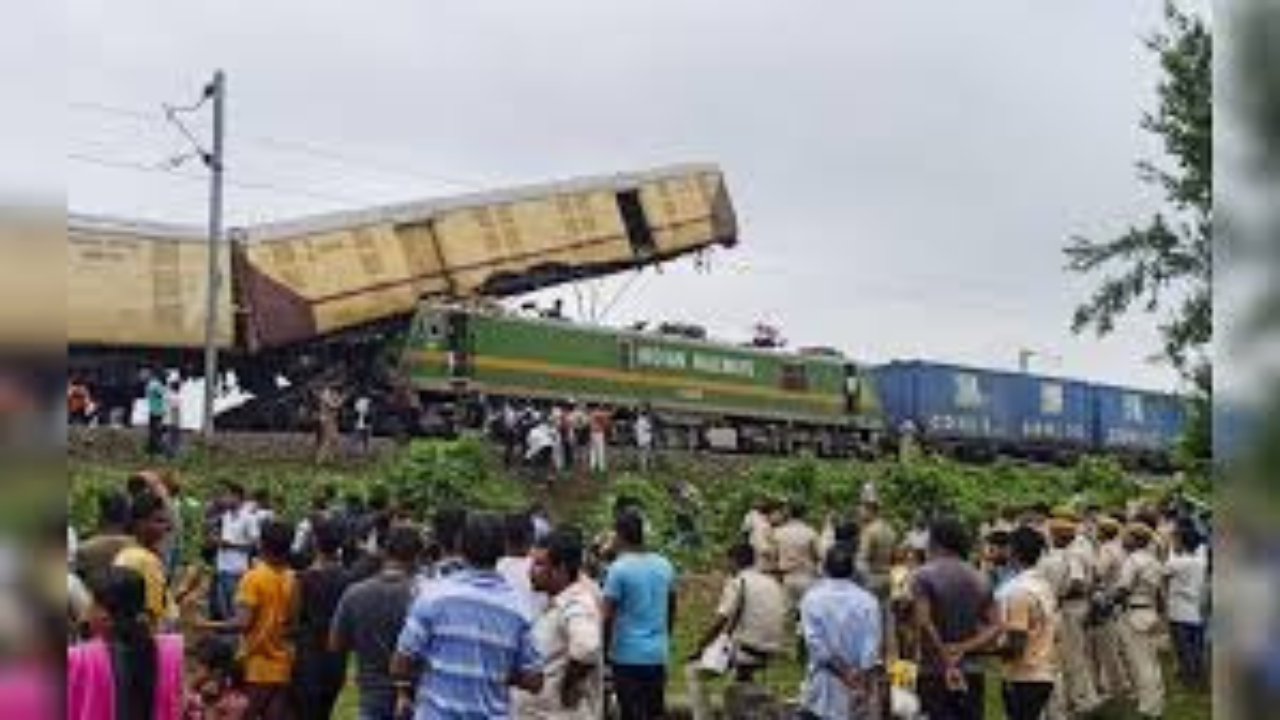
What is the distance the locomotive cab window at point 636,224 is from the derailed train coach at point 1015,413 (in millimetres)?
8000

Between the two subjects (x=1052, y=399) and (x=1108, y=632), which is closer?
(x=1108, y=632)

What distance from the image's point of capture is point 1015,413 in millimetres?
40156

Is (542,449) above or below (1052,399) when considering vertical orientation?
below

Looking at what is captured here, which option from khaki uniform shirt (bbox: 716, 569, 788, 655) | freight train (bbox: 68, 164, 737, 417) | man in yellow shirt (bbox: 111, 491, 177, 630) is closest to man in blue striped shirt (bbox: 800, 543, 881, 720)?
khaki uniform shirt (bbox: 716, 569, 788, 655)

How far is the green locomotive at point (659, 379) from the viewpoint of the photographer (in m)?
27.5

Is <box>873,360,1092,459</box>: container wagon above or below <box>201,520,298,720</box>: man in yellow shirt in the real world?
above

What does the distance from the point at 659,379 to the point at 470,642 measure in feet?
86.7

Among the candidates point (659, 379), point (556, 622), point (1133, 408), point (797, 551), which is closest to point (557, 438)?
point (659, 379)

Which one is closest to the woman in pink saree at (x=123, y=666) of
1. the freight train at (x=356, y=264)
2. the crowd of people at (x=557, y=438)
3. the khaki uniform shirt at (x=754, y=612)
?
the khaki uniform shirt at (x=754, y=612)

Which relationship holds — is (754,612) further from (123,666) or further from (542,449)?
(542,449)

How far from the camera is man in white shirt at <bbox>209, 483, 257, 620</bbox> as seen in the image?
39.4 ft

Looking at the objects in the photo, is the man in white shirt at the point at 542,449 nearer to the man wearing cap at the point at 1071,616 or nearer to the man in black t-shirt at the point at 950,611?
the man wearing cap at the point at 1071,616

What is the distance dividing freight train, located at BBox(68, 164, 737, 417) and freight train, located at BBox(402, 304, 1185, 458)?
110 centimetres

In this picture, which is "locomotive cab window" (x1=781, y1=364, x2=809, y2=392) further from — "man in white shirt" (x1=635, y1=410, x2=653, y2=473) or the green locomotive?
"man in white shirt" (x1=635, y1=410, x2=653, y2=473)
